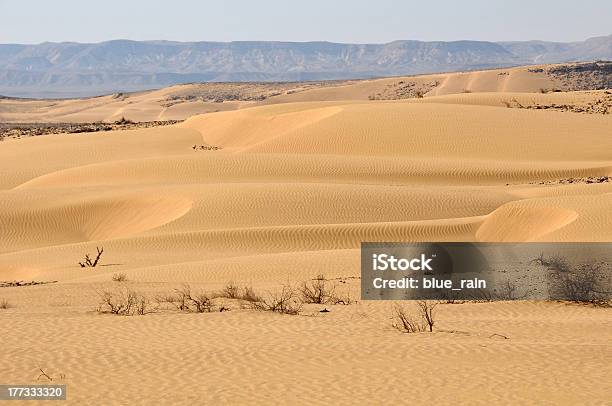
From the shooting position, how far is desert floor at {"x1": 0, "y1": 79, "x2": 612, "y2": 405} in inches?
350

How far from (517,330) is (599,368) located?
7.05 feet

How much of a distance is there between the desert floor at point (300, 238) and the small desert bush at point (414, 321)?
161mm

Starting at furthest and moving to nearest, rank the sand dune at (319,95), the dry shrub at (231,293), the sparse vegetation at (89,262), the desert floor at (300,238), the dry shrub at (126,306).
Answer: the sand dune at (319,95) < the sparse vegetation at (89,262) < the dry shrub at (231,293) < the dry shrub at (126,306) < the desert floor at (300,238)

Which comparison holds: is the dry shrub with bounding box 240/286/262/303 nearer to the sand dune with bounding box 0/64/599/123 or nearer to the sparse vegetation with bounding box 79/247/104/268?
the sparse vegetation with bounding box 79/247/104/268

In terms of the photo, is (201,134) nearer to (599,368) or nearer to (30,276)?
(30,276)

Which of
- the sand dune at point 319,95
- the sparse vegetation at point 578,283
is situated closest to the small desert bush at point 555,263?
the sparse vegetation at point 578,283

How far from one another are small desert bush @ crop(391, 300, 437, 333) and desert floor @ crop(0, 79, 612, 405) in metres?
0.16

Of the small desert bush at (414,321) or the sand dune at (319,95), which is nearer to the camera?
the small desert bush at (414,321)

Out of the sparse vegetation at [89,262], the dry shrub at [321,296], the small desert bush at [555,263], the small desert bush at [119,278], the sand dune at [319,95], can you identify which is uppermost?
the sand dune at [319,95]

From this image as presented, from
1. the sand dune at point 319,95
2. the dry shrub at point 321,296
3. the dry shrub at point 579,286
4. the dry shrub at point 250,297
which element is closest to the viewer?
the dry shrub at point 579,286

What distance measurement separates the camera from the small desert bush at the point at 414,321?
1108 cm

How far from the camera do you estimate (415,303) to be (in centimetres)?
1330

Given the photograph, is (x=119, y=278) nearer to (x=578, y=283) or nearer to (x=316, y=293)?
(x=316, y=293)

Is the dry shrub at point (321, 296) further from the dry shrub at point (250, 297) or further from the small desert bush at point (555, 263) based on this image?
the small desert bush at point (555, 263)
